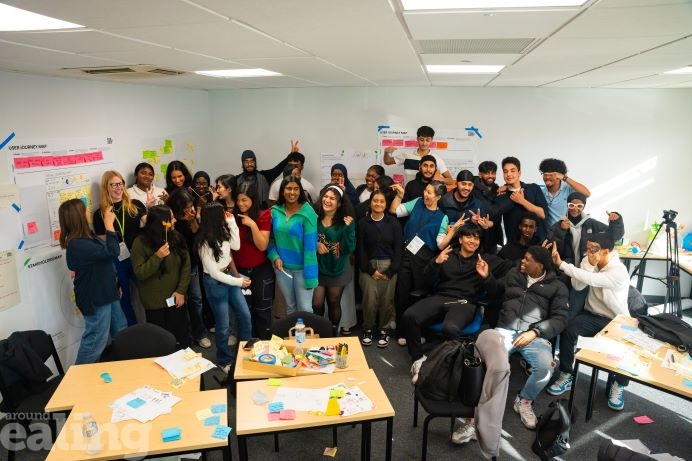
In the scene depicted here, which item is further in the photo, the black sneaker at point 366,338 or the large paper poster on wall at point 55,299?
the black sneaker at point 366,338

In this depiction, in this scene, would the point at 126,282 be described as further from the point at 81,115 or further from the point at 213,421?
the point at 213,421

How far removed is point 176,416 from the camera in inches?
96.8

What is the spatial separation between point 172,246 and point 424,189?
264 cm

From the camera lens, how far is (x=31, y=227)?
3641 millimetres

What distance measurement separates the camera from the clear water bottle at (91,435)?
221 centimetres

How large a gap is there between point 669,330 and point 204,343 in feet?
13.8

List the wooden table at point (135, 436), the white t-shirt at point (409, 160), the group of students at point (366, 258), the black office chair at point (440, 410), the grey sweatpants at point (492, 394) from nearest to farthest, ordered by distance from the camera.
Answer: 1. the wooden table at point (135, 436)
2. the grey sweatpants at point (492, 394)
3. the black office chair at point (440, 410)
4. the group of students at point (366, 258)
5. the white t-shirt at point (409, 160)

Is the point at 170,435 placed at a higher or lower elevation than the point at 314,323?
lower

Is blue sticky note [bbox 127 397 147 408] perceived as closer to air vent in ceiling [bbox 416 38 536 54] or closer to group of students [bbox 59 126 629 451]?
group of students [bbox 59 126 629 451]

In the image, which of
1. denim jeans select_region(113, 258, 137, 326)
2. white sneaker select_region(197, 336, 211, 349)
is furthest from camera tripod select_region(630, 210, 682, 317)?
denim jeans select_region(113, 258, 137, 326)

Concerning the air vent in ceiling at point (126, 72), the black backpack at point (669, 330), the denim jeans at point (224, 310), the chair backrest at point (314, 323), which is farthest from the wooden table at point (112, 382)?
the black backpack at point (669, 330)

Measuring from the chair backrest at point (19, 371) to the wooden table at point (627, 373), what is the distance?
12.7 ft

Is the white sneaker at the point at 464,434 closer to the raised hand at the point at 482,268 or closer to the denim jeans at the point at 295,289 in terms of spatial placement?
the raised hand at the point at 482,268

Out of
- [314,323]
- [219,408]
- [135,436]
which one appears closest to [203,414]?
[219,408]
